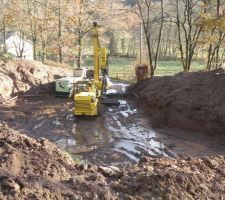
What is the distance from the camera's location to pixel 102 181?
783 centimetres

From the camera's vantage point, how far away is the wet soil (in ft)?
46.2

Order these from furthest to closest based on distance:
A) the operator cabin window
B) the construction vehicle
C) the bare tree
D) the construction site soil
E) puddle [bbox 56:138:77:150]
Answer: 1. the bare tree
2. the operator cabin window
3. the construction vehicle
4. puddle [bbox 56:138:77:150]
5. the construction site soil

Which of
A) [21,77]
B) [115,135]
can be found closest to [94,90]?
[115,135]

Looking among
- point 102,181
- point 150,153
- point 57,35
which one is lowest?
point 150,153

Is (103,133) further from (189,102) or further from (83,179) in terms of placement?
(83,179)

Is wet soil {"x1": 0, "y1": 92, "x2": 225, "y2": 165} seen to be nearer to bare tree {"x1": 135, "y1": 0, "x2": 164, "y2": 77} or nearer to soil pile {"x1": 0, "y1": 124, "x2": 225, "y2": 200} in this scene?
soil pile {"x1": 0, "y1": 124, "x2": 225, "y2": 200}

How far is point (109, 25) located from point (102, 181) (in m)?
33.7

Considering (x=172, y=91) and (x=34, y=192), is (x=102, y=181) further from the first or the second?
(x=172, y=91)

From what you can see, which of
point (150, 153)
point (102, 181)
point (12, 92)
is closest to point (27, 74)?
point (12, 92)

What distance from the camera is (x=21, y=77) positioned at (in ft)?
85.0

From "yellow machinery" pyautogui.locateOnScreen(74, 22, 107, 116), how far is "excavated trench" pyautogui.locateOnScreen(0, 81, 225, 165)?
61cm

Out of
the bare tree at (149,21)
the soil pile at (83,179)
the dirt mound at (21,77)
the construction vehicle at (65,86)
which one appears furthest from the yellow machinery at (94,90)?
the soil pile at (83,179)

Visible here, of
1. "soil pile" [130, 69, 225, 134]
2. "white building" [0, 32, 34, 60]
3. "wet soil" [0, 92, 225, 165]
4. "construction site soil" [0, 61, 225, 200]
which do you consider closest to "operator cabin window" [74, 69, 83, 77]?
"construction site soil" [0, 61, 225, 200]

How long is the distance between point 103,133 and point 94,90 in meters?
3.42
